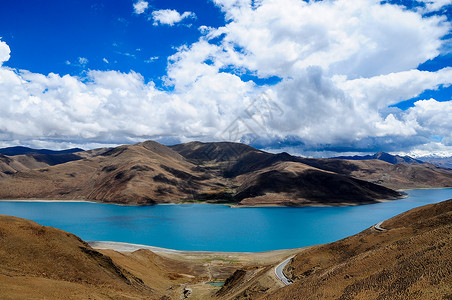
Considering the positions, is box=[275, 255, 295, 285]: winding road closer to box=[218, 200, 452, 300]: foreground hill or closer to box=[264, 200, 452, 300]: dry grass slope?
box=[218, 200, 452, 300]: foreground hill

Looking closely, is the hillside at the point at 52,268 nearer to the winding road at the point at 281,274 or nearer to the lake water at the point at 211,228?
the winding road at the point at 281,274

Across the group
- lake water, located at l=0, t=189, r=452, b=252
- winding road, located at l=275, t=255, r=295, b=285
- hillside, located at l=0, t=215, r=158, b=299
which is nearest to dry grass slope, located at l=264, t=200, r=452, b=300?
winding road, located at l=275, t=255, r=295, b=285

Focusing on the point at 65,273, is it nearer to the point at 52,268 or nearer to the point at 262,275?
the point at 52,268

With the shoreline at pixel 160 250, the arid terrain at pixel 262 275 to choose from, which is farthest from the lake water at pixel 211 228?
the arid terrain at pixel 262 275

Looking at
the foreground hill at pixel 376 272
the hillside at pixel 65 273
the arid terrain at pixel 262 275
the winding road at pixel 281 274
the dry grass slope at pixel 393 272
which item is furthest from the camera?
the winding road at pixel 281 274

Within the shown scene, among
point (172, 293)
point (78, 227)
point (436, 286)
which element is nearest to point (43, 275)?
point (172, 293)

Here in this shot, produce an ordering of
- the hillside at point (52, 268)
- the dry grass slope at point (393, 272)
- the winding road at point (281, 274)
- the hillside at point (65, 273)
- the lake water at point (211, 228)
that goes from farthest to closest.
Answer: the lake water at point (211, 228) → the winding road at point (281, 274) → the hillside at point (65, 273) → the hillside at point (52, 268) → the dry grass slope at point (393, 272)

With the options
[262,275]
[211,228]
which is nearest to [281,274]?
→ [262,275]

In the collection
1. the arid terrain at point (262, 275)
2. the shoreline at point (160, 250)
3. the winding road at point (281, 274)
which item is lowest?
the shoreline at point (160, 250)
